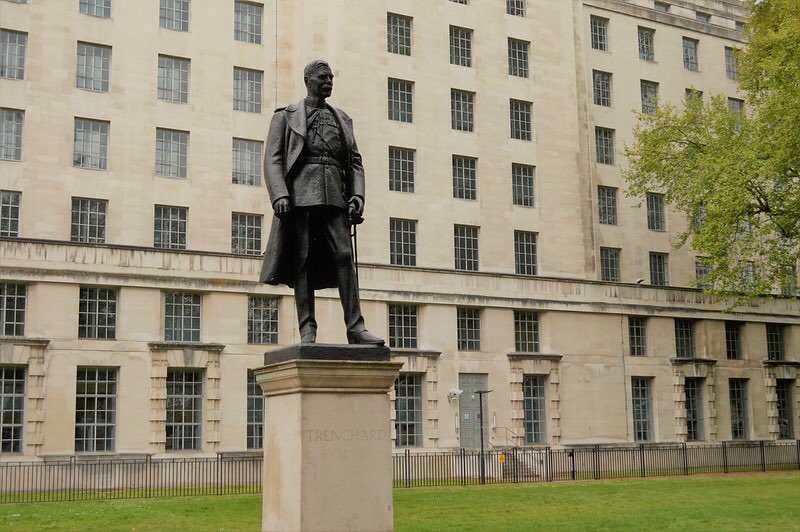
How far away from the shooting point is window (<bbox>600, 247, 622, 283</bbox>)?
5425cm

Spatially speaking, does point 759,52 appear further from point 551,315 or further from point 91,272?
point 91,272

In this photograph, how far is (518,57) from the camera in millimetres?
52969

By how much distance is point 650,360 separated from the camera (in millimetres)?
54031

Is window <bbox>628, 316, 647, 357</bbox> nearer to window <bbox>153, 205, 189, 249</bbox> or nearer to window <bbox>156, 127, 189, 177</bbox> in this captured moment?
window <bbox>153, 205, 189, 249</bbox>

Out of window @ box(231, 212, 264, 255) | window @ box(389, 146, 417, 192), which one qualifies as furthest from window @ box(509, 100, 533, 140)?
window @ box(231, 212, 264, 255)

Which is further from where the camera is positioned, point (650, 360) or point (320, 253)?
point (650, 360)

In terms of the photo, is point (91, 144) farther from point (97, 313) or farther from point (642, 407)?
point (642, 407)

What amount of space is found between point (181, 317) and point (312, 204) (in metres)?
31.3

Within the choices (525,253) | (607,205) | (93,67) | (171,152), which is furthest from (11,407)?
(607,205)

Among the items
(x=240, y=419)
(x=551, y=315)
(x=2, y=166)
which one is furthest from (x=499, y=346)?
(x=2, y=166)

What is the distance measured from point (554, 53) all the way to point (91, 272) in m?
26.8

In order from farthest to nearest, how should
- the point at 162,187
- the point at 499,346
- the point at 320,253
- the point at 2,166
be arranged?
the point at 499,346 < the point at 162,187 < the point at 2,166 < the point at 320,253

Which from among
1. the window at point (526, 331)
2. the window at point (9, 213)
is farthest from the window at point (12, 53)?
the window at point (526, 331)

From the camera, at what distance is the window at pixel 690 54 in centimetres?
5959
